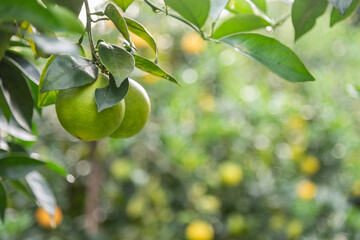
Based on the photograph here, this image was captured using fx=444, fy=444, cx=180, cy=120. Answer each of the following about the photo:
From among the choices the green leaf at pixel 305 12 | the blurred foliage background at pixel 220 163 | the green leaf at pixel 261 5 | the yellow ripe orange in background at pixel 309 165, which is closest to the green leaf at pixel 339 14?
the green leaf at pixel 305 12

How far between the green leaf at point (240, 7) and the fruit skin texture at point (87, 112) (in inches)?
11.0

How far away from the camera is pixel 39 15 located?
245 mm

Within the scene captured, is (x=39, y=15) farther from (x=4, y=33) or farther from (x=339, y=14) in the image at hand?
(x=339, y=14)

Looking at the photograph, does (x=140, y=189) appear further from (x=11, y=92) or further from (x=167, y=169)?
(x=11, y=92)

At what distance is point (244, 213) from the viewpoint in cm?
169

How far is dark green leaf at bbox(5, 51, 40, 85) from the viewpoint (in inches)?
21.8

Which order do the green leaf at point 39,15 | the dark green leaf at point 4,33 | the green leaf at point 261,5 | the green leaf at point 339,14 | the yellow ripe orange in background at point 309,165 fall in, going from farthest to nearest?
the yellow ripe orange in background at point 309,165 → the green leaf at point 261,5 → the green leaf at point 339,14 → the dark green leaf at point 4,33 → the green leaf at point 39,15

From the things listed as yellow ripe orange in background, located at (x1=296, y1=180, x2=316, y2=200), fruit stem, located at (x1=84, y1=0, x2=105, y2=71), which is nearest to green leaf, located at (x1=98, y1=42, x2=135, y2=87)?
fruit stem, located at (x1=84, y1=0, x2=105, y2=71)

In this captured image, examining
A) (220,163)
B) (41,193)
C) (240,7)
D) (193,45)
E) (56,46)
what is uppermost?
(56,46)

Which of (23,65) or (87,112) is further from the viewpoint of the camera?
(23,65)

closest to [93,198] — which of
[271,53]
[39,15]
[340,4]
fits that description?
[271,53]

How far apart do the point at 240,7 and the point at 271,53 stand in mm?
146

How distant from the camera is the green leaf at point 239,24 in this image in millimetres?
595

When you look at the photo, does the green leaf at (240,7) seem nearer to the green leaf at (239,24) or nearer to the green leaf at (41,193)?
the green leaf at (239,24)
